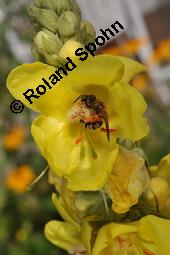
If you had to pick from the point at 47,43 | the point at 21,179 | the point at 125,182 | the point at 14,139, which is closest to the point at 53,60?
the point at 47,43

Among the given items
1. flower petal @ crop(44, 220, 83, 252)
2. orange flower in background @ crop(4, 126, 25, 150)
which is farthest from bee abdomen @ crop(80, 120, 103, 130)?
orange flower in background @ crop(4, 126, 25, 150)

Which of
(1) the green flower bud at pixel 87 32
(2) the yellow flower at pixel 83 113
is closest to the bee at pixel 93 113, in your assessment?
(2) the yellow flower at pixel 83 113

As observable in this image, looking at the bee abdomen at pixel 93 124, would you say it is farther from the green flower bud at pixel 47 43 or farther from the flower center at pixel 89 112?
the green flower bud at pixel 47 43

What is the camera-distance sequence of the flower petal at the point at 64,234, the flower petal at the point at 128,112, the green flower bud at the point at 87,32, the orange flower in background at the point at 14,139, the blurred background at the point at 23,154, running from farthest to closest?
the orange flower in background at the point at 14,139, the blurred background at the point at 23,154, the flower petal at the point at 64,234, the green flower bud at the point at 87,32, the flower petal at the point at 128,112

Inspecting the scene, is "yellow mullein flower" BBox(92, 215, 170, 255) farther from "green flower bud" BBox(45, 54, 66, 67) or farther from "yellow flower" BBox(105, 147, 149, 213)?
"green flower bud" BBox(45, 54, 66, 67)

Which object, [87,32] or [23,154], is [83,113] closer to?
[87,32]

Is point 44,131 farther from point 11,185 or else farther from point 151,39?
point 151,39
